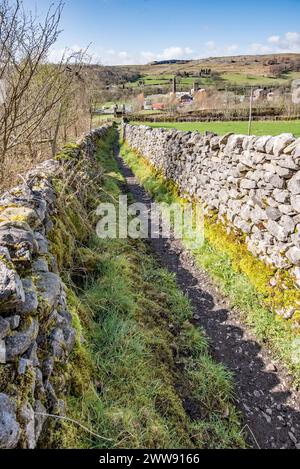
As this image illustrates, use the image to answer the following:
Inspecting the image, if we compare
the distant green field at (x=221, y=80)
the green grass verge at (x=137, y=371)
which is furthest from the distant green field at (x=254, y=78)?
the green grass verge at (x=137, y=371)

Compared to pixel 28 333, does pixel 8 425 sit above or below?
below

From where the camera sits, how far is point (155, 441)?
94.3 inches

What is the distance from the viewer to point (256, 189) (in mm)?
5562

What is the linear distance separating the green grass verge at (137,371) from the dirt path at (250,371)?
19cm

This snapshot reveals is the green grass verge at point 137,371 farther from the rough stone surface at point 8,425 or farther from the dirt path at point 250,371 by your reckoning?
the rough stone surface at point 8,425

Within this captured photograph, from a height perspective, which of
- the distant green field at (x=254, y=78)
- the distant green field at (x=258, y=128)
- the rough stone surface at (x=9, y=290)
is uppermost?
the distant green field at (x=254, y=78)

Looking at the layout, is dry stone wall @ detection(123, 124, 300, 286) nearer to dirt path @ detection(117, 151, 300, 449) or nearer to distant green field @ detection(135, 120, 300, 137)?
dirt path @ detection(117, 151, 300, 449)

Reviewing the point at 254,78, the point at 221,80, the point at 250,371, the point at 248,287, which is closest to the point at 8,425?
the point at 250,371

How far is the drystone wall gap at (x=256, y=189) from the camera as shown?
14.8ft

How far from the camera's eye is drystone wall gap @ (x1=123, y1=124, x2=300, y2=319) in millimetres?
4508

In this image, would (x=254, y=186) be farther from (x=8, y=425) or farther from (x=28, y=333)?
(x=8, y=425)

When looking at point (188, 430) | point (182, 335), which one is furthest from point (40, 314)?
point (182, 335)
